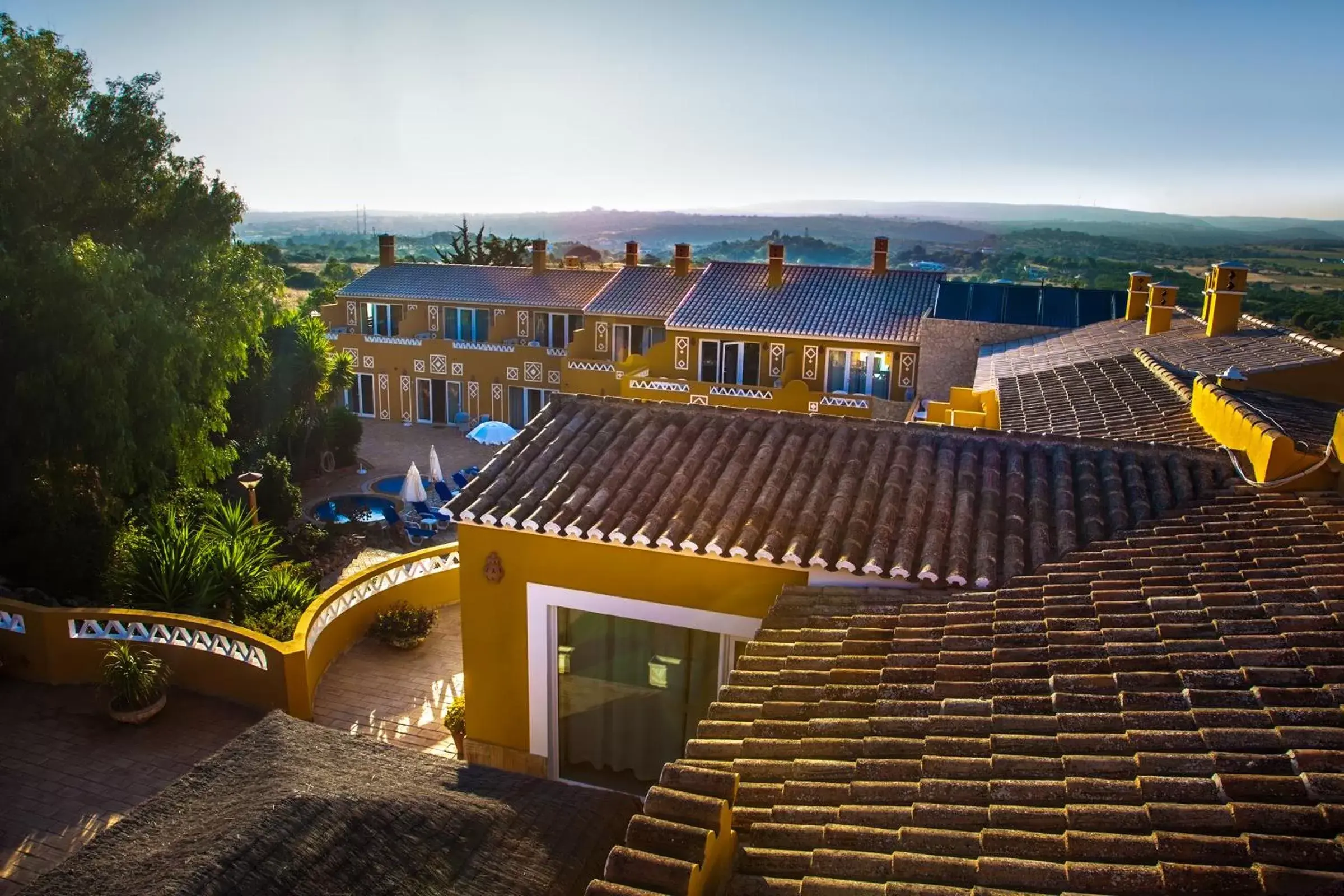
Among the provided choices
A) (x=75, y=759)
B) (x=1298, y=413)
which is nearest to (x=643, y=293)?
(x=1298, y=413)

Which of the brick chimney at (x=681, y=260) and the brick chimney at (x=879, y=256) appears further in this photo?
the brick chimney at (x=681, y=260)

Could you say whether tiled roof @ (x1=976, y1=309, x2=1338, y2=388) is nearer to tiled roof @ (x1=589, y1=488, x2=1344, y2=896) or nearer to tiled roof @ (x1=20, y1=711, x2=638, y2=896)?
tiled roof @ (x1=589, y1=488, x2=1344, y2=896)

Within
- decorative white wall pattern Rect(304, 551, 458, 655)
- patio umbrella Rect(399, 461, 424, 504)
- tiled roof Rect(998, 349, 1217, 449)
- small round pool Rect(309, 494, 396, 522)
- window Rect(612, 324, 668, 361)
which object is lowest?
small round pool Rect(309, 494, 396, 522)

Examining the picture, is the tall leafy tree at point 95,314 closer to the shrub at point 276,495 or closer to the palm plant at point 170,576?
the palm plant at point 170,576

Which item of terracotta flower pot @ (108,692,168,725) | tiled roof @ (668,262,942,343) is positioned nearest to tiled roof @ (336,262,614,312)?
tiled roof @ (668,262,942,343)

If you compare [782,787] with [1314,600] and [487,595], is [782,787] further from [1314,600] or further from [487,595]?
[487,595]

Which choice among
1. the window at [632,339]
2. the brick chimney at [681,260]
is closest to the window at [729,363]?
the window at [632,339]

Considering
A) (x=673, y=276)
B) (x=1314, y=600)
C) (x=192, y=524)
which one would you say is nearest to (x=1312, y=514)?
(x=1314, y=600)
